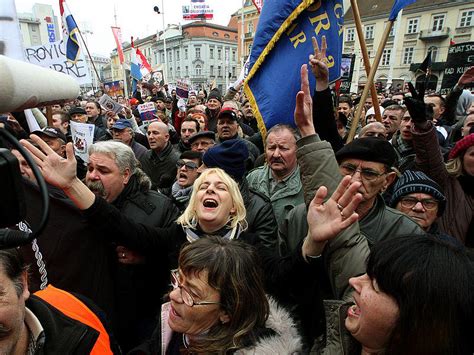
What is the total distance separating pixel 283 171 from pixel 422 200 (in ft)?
3.38

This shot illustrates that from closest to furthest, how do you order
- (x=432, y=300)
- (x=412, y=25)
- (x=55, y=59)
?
Result: (x=432, y=300) < (x=55, y=59) < (x=412, y=25)

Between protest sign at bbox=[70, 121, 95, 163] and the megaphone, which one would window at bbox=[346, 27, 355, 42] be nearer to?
protest sign at bbox=[70, 121, 95, 163]

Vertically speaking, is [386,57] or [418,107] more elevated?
[386,57]

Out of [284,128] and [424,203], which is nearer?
[424,203]

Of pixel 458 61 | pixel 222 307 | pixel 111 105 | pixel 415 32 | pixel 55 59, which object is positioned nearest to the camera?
pixel 222 307

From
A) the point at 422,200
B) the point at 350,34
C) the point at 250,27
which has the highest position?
the point at 250,27

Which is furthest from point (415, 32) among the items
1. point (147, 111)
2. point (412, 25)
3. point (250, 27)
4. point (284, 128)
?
point (284, 128)

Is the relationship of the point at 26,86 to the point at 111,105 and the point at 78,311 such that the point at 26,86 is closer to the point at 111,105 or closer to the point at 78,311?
the point at 78,311

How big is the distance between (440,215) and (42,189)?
2362mm

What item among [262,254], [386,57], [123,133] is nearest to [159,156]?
[123,133]

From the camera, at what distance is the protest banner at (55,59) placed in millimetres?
5184

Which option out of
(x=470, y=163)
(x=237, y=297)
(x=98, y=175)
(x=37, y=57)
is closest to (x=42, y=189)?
(x=237, y=297)

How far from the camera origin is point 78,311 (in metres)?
1.41

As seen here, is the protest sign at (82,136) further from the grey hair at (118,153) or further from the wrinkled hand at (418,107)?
the wrinkled hand at (418,107)
